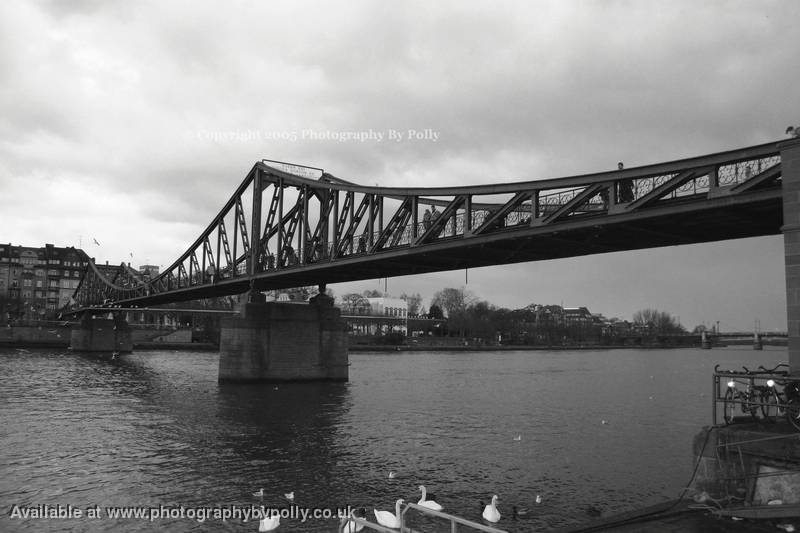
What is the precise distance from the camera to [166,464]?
23.5m

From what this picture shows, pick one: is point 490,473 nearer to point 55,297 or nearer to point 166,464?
point 166,464

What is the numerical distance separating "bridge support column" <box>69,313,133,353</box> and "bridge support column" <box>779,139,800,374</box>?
123 metres

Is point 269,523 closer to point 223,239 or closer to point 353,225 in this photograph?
point 353,225

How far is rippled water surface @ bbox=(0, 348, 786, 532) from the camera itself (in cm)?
1888

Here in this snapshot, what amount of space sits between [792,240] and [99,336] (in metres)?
125

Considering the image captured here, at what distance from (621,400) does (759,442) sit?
38459 millimetres

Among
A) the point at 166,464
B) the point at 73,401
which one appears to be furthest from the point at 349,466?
the point at 73,401

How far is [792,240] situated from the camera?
15.4m

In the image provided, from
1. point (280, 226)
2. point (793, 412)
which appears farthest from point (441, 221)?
point (280, 226)

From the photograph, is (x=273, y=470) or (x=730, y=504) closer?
(x=730, y=504)

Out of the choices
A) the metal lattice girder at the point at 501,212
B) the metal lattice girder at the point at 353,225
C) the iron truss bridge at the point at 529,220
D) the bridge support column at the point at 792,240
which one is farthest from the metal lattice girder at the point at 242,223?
the bridge support column at the point at 792,240

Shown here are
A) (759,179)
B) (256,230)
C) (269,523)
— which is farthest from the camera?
(256,230)

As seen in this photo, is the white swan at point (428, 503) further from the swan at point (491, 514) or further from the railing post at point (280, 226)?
the railing post at point (280, 226)

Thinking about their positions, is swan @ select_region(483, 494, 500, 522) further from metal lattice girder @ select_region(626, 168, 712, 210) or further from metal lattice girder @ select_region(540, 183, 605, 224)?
metal lattice girder @ select_region(540, 183, 605, 224)
